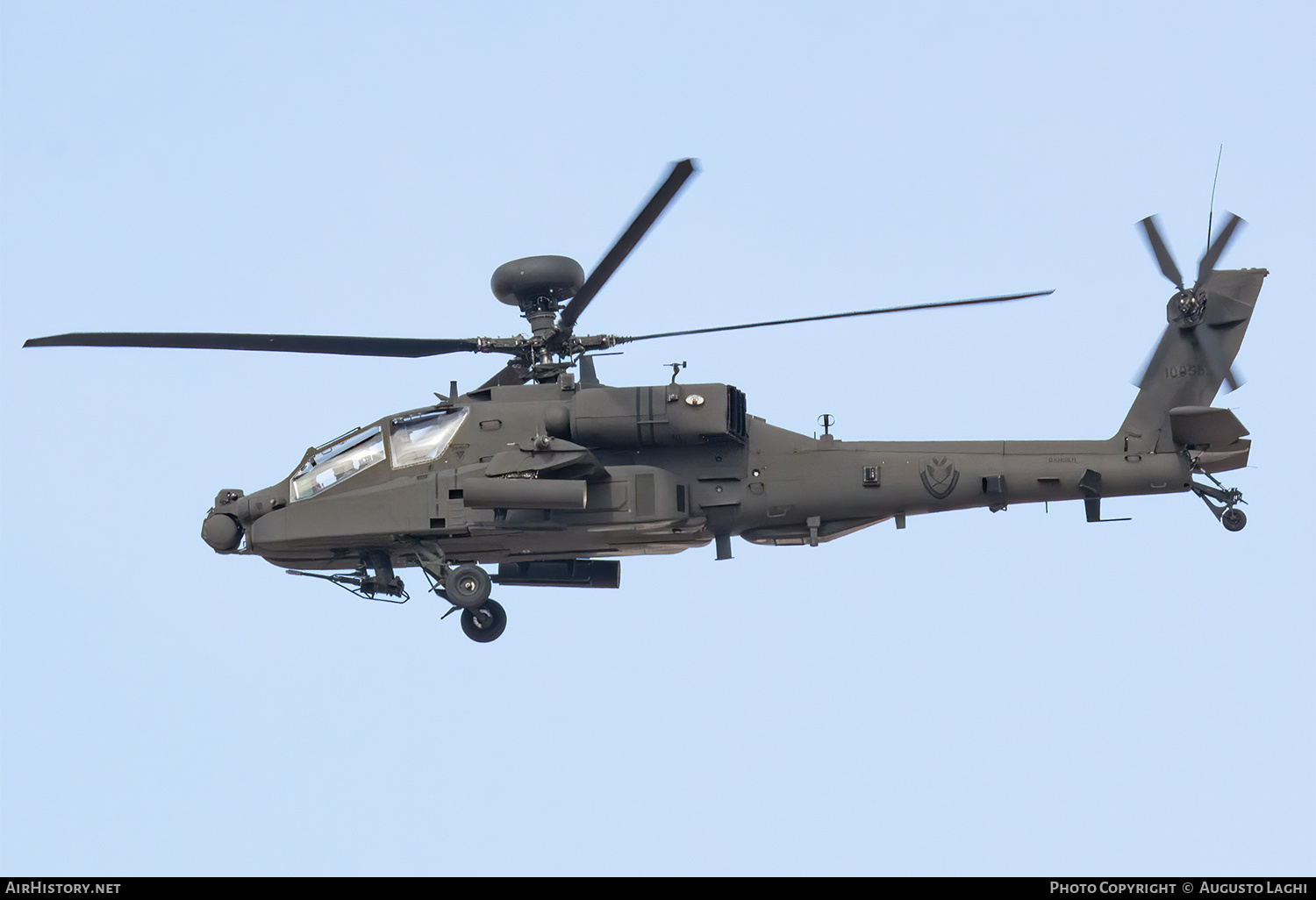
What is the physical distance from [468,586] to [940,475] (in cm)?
581

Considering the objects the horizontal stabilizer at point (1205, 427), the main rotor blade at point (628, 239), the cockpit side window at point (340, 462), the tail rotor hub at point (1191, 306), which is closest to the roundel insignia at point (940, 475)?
the horizontal stabilizer at point (1205, 427)

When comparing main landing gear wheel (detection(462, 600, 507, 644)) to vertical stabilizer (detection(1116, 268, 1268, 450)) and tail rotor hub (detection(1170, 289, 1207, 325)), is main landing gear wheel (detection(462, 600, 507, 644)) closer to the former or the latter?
vertical stabilizer (detection(1116, 268, 1268, 450))

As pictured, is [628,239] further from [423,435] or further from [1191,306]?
[1191,306]

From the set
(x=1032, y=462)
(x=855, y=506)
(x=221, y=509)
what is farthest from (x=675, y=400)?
(x=221, y=509)

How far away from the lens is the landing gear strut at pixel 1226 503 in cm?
2062

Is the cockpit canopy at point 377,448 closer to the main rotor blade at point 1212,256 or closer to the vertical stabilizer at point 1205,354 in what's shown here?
the vertical stabilizer at point 1205,354

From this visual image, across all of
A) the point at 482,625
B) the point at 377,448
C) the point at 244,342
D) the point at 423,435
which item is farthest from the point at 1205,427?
the point at 244,342

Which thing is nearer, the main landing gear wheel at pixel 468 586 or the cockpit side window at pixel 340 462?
the main landing gear wheel at pixel 468 586

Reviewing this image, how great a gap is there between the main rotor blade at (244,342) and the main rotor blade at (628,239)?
5.29 ft

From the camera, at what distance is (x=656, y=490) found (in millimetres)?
20906

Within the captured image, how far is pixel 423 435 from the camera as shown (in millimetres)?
21891
